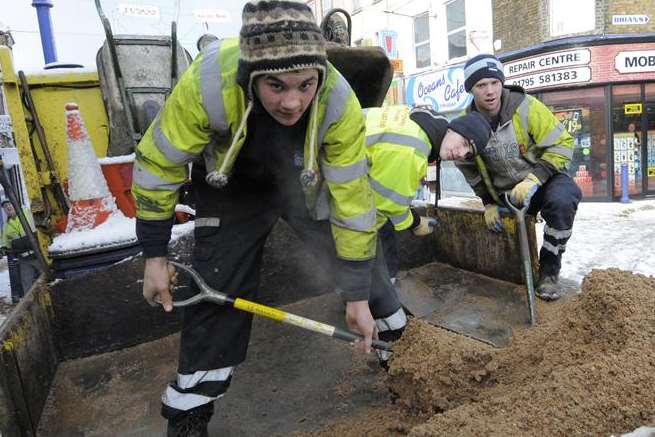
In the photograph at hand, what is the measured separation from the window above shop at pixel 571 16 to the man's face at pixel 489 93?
9453 millimetres

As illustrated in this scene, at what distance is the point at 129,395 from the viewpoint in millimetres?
2424

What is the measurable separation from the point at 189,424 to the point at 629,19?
12.6m

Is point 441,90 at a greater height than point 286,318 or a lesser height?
greater

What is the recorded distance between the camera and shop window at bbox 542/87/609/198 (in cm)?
1139

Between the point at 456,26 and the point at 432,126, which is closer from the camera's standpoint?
the point at 432,126

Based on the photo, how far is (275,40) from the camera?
156 cm

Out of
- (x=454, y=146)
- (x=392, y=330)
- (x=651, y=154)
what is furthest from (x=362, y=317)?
(x=651, y=154)

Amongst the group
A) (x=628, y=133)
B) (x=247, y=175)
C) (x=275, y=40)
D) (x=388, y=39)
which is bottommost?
(x=628, y=133)

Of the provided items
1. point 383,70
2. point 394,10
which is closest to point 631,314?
point 383,70

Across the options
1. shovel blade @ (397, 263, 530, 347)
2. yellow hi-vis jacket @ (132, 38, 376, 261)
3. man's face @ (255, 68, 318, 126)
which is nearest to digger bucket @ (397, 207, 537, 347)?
shovel blade @ (397, 263, 530, 347)

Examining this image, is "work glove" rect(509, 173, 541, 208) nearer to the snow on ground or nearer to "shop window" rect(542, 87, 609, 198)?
the snow on ground

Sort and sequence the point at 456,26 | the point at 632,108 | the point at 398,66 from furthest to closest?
the point at 398,66, the point at 456,26, the point at 632,108

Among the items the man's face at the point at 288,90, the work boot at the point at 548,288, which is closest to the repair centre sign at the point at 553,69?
the work boot at the point at 548,288

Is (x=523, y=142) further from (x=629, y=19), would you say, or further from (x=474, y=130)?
(x=629, y=19)
